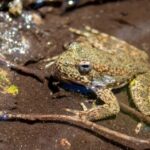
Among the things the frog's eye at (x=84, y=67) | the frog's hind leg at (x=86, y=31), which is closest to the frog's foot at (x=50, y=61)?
the frog's eye at (x=84, y=67)

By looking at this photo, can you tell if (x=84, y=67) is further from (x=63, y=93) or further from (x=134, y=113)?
(x=134, y=113)

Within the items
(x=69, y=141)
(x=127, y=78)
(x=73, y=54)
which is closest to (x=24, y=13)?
(x=73, y=54)

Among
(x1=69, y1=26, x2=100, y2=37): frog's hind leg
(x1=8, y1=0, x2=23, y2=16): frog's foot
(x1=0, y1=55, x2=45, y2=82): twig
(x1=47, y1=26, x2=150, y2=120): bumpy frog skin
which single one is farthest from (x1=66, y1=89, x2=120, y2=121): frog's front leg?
(x1=8, y1=0, x2=23, y2=16): frog's foot

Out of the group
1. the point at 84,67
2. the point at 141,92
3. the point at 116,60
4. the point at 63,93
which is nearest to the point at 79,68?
the point at 84,67

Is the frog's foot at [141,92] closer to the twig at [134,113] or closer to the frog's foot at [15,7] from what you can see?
the twig at [134,113]

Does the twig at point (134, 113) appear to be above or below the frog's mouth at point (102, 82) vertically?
below
